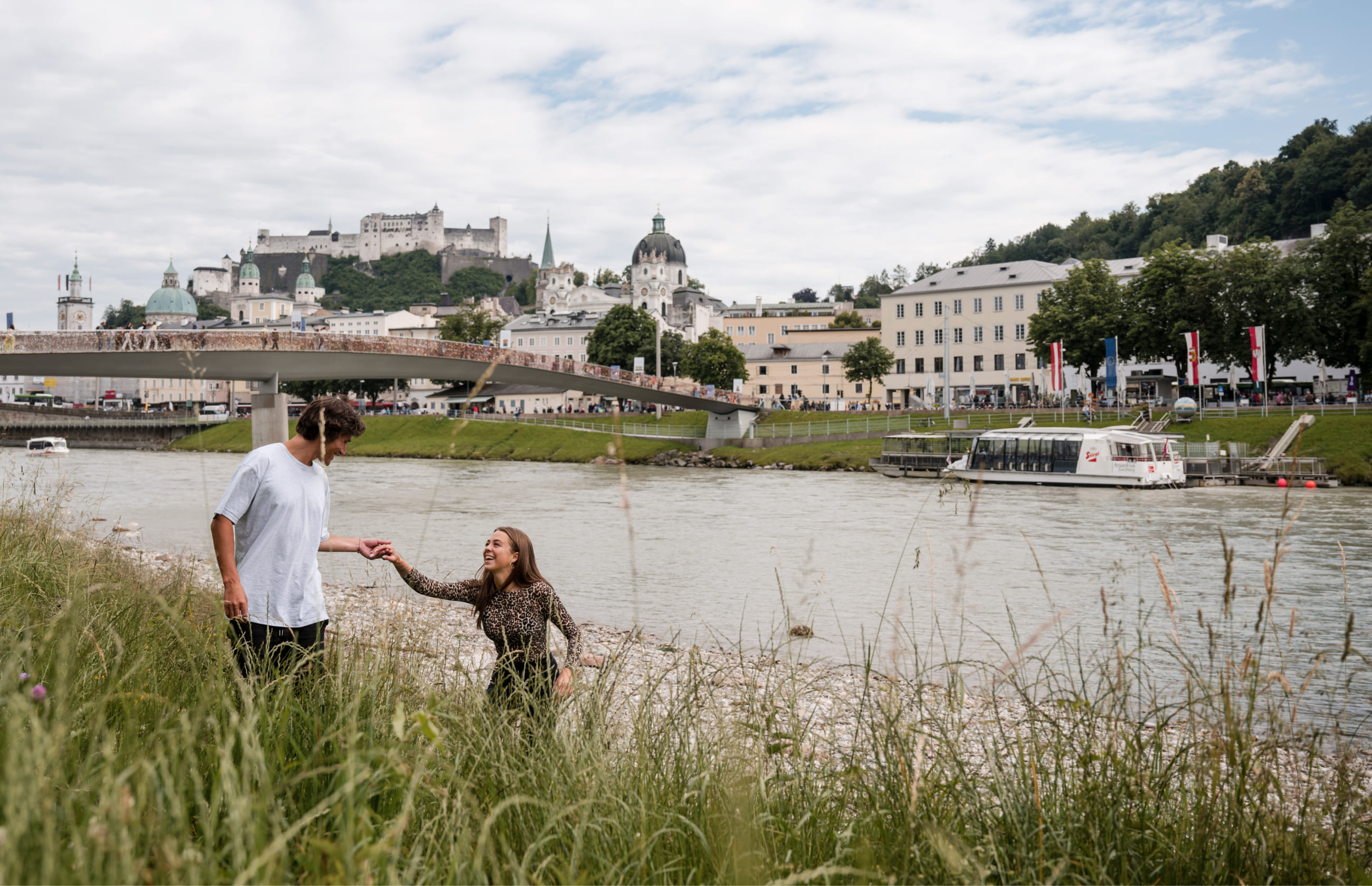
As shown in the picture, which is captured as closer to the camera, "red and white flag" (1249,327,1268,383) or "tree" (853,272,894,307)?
"red and white flag" (1249,327,1268,383)

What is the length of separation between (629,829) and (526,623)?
5.96 ft

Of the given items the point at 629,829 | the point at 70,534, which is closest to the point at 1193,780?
the point at 629,829

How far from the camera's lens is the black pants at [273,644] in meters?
3.64

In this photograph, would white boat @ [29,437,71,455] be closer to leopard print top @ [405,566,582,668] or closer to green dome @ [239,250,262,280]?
leopard print top @ [405,566,582,668]

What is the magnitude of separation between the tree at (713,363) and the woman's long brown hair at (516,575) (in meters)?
71.4

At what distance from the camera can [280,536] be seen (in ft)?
13.6

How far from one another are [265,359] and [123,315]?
547ft

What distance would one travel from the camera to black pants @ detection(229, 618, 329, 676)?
3645 millimetres

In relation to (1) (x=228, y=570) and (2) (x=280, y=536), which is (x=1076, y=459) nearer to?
(2) (x=280, y=536)

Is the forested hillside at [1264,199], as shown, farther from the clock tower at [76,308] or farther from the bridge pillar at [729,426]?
the clock tower at [76,308]

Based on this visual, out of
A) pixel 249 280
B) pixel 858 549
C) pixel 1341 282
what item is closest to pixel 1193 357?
pixel 1341 282

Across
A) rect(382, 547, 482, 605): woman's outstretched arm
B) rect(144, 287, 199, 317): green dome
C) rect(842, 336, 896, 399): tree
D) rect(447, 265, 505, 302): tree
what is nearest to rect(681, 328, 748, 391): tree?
rect(842, 336, 896, 399): tree

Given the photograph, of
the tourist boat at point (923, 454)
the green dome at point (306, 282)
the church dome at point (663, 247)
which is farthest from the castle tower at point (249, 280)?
the tourist boat at point (923, 454)

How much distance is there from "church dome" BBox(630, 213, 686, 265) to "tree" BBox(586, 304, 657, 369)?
34.7m
